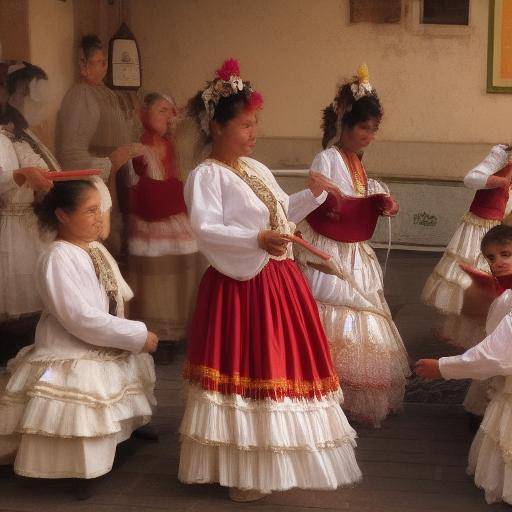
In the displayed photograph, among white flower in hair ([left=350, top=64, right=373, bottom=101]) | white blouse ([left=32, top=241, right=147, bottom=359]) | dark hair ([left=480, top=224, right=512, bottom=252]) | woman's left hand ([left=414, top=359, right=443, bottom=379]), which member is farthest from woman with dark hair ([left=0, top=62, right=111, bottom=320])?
dark hair ([left=480, top=224, right=512, bottom=252])

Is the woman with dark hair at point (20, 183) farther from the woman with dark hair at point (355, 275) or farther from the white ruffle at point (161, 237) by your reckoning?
the woman with dark hair at point (355, 275)

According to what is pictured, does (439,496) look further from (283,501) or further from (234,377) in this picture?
(234,377)

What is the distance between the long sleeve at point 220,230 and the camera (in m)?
3.25

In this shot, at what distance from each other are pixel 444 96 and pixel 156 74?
1.37 metres

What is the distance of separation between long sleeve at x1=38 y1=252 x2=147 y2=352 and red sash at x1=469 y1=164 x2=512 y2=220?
6.70ft

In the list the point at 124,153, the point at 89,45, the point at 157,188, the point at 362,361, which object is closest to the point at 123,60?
the point at 89,45

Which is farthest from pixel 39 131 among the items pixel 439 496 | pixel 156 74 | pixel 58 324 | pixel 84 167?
pixel 439 496

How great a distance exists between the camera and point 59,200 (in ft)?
11.5

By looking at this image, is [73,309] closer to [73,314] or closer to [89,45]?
[73,314]

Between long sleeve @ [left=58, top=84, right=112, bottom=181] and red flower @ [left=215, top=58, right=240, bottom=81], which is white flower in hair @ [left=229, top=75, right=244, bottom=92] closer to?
red flower @ [left=215, top=58, right=240, bottom=81]

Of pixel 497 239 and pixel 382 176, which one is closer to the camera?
pixel 497 239

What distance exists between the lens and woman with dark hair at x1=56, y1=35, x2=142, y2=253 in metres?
4.28

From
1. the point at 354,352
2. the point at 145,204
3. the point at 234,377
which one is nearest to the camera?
the point at 234,377

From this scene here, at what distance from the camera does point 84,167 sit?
4.36 metres
